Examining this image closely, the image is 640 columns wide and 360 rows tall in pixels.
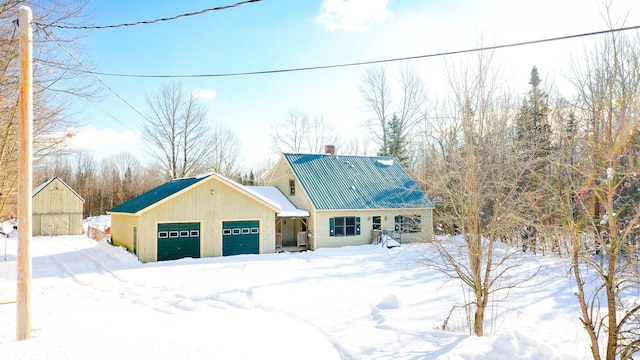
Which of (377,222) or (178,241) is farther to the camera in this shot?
(377,222)

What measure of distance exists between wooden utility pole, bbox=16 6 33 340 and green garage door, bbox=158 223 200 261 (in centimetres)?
1153

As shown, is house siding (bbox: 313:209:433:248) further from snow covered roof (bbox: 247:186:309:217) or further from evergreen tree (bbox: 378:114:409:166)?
evergreen tree (bbox: 378:114:409:166)

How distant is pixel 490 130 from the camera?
9.18 metres

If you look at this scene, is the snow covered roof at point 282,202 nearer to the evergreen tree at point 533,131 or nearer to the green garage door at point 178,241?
the green garage door at point 178,241

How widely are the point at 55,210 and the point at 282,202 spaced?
20.1 m

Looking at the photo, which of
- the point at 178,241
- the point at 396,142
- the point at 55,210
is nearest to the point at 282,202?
the point at 178,241

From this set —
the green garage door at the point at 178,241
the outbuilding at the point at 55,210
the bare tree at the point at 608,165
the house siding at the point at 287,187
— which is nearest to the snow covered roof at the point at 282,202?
the house siding at the point at 287,187

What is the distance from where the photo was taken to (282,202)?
22562mm

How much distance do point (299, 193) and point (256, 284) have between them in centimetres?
1038

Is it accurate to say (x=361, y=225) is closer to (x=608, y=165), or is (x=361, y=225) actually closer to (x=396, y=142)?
(x=396, y=142)

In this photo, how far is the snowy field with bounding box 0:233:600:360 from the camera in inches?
220

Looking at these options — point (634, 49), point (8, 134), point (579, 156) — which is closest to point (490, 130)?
point (579, 156)

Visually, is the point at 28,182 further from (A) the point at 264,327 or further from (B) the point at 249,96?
(B) the point at 249,96

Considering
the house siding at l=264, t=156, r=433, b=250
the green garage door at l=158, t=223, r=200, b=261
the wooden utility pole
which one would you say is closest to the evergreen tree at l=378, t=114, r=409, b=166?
the house siding at l=264, t=156, r=433, b=250
